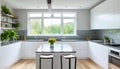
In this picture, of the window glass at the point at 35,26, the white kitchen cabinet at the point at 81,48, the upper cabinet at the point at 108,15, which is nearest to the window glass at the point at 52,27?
the window glass at the point at 35,26

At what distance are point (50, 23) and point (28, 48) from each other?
1744mm

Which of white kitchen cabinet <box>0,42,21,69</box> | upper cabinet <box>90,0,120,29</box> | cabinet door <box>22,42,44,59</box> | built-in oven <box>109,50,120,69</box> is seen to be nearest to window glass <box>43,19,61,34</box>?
cabinet door <box>22,42,44,59</box>

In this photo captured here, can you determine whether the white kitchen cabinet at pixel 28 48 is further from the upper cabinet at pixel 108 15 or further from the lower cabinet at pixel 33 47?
the upper cabinet at pixel 108 15

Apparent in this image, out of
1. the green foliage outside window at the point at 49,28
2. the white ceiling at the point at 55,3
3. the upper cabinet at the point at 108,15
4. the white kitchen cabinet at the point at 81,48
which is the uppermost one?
the white ceiling at the point at 55,3

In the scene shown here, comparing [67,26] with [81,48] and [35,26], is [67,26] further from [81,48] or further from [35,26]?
[35,26]

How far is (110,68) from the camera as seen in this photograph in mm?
4809

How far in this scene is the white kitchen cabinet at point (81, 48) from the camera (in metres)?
7.95

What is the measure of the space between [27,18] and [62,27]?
1726mm

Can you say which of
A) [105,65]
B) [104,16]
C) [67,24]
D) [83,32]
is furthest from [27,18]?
[105,65]

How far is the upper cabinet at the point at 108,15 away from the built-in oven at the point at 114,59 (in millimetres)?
740

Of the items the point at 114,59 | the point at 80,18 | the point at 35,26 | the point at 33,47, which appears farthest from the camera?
the point at 35,26

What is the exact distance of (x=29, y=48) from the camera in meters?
7.94

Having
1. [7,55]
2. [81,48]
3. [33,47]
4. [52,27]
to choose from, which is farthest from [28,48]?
[81,48]

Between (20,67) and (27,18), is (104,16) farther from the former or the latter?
(27,18)
